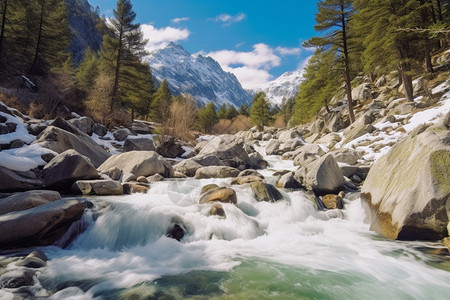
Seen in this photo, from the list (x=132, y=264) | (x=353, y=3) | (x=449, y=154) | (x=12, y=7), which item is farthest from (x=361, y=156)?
(x=12, y=7)

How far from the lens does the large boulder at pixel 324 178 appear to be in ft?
26.8

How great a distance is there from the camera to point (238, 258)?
4.46 meters

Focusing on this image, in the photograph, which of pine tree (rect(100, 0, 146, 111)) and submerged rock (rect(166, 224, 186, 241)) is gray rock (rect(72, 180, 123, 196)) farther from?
pine tree (rect(100, 0, 146, 111))

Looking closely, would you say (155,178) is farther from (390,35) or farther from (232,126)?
(232,126)

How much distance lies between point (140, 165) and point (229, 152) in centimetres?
644

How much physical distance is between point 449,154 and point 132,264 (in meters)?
6.29

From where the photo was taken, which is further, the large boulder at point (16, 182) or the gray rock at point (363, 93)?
the gray rock at point (363, 93)

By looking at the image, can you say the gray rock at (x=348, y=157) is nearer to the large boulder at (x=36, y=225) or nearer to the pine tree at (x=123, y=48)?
the large boulder at (x=36, y=225)

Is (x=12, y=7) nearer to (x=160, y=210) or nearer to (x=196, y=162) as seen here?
(x=196, y=162)

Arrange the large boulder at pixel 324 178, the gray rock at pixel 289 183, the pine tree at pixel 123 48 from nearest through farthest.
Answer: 1. the large boulder at pixel 324 178
2. the gray rock at pixel 289 183
3. the pine tree at pixel 123 48

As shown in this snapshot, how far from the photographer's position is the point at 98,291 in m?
3.36

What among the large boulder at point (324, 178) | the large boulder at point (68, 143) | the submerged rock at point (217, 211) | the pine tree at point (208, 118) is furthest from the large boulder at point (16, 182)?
the pine tree at point (208, 118)

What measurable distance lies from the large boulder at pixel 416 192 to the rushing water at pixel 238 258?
1.11ft

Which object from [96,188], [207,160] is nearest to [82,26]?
[207,160]
